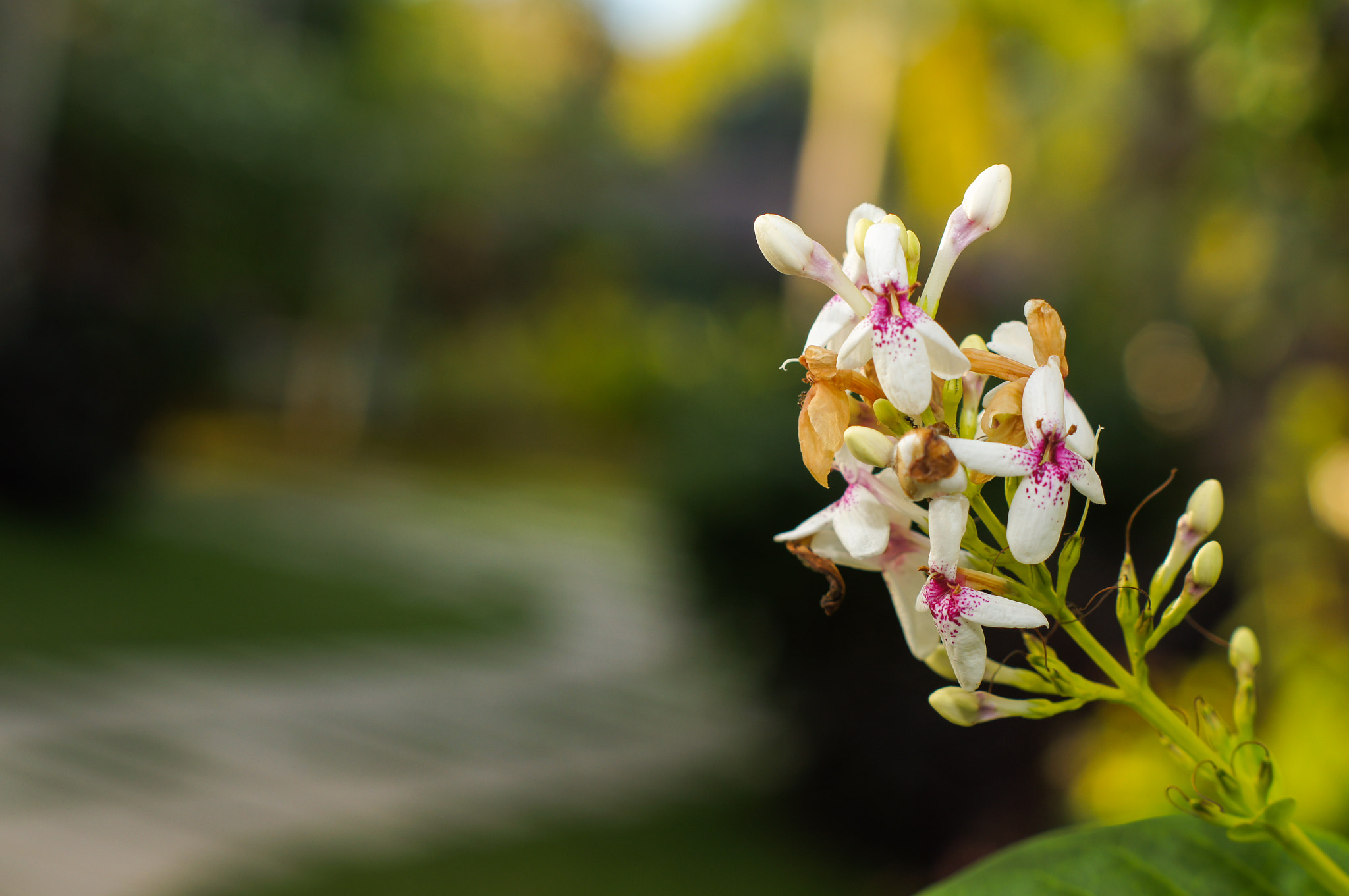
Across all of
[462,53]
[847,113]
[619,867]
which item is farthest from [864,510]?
[462,53]

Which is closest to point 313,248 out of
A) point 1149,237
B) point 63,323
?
point 63,323

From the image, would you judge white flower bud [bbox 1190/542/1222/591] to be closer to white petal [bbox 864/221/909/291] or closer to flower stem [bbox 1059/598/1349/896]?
flower stem [bbox 1059/598/1349/896]

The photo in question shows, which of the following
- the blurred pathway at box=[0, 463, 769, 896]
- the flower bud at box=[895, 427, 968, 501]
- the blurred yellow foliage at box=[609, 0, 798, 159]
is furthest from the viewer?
the blurred yellow foliage at box=[609, 0, 798, 159]

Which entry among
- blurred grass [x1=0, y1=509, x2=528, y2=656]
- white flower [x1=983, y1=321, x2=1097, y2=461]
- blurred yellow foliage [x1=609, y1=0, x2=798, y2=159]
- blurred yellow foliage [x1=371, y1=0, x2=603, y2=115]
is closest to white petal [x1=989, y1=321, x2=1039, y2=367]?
white flower [x1=983, y1=321, x2=1097, y2=461]

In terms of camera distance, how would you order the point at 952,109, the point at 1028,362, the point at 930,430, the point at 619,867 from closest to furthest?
the point at 930,430 → the point at 1028,362 → the point at 619,867 → the point at 952,109

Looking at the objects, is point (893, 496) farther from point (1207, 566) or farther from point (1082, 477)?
point (1207, 566)

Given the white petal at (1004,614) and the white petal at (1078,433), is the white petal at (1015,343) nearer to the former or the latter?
the white petal at (1078,433)

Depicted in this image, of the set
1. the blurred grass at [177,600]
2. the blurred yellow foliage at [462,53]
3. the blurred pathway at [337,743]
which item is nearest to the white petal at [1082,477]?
the blurred pathway at [337,743]
